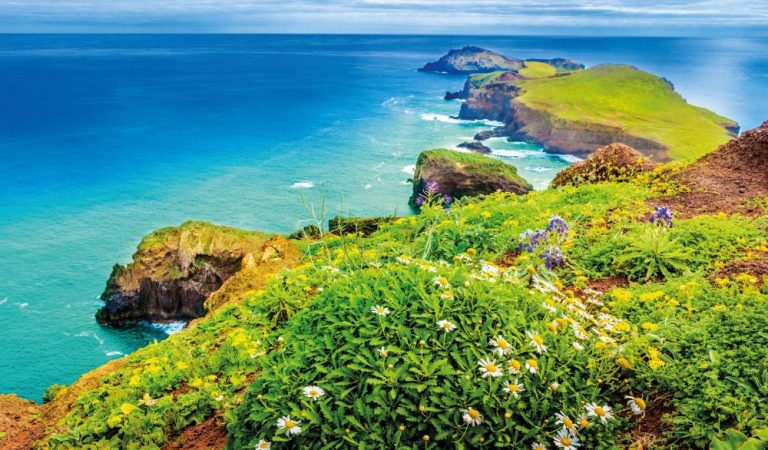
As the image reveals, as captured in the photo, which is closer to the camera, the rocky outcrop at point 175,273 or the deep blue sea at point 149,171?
the rocky outcrop at point 175,273

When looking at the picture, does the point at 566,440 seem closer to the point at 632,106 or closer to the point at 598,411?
the point at 598,411

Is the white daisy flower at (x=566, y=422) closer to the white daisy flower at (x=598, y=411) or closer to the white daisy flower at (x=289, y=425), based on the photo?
the white daisy flower at (x=598, y=411)

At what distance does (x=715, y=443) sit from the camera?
3.49 metres

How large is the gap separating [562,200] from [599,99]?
5450 inches

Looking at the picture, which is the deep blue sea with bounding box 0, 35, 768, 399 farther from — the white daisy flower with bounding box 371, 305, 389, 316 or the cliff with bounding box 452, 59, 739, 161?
the cliff with bounding box 452, 59, 739, 161

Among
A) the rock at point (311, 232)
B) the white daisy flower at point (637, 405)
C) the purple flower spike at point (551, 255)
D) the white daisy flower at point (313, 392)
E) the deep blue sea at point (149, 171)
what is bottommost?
the deep blue sea at point (149, 171)

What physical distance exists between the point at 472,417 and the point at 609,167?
44.1 feet

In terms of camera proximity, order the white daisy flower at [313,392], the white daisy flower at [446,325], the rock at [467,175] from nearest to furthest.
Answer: the white daisy flower at [313,392], the white daisy flower at [446,325], the rock at [467,175]

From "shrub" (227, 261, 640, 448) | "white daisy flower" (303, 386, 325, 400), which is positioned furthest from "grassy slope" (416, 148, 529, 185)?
"white daisy flower" (303, 386, 325, 400)

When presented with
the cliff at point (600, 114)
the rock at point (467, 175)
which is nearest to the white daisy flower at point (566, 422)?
the rock at point (467, 175)

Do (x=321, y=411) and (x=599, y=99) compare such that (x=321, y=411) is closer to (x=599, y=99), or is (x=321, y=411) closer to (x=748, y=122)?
(x=599, y=99)

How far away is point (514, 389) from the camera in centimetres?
457

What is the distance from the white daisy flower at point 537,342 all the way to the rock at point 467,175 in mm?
60283

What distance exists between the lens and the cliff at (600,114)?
103312 millimetres
